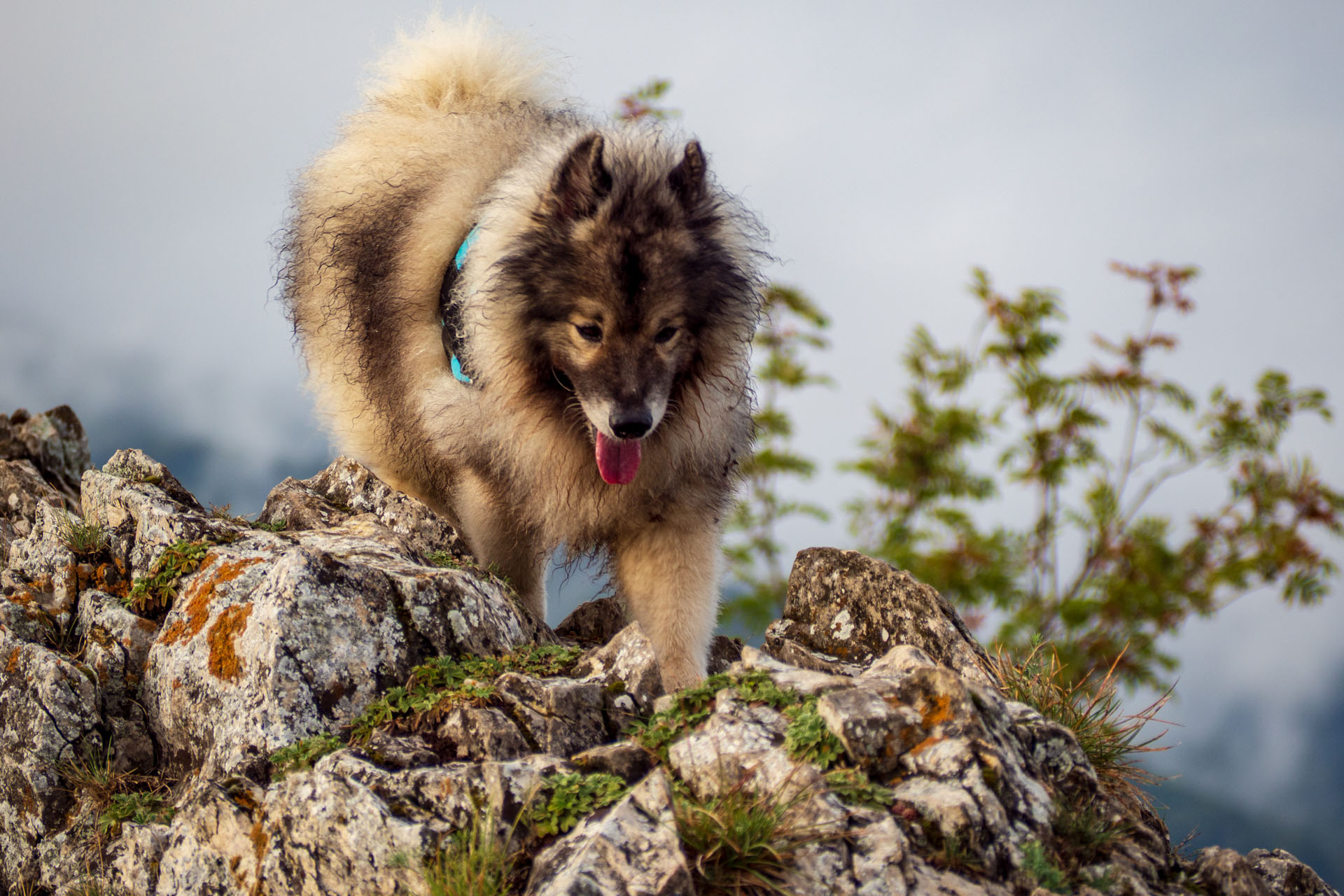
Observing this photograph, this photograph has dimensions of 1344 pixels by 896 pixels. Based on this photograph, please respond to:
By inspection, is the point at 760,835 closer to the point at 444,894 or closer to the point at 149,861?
the point at 444,894

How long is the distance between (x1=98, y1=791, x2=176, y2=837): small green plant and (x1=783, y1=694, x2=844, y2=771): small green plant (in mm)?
2243

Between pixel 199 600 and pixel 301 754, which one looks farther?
pixel 199 600

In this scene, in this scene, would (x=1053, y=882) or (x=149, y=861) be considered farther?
(x=149, y=861)

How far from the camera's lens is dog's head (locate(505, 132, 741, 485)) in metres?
4.07

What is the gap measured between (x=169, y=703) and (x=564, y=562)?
201 centimetres

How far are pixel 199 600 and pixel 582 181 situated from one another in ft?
7.71

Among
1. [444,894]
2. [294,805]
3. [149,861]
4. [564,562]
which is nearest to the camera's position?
[444,894]

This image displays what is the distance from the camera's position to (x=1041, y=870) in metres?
2.89

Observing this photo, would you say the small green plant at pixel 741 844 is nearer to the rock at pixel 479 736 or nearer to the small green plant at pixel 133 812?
the rock at pixel 479 736

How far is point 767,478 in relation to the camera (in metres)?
9.61

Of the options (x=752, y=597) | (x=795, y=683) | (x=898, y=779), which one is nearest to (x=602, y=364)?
(x=795, y=683)

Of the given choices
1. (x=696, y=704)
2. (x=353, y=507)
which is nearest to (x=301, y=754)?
(x=696, y=704)

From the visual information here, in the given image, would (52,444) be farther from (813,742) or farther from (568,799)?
(813,742)

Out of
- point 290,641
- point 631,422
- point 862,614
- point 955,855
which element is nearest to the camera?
point 955,855
